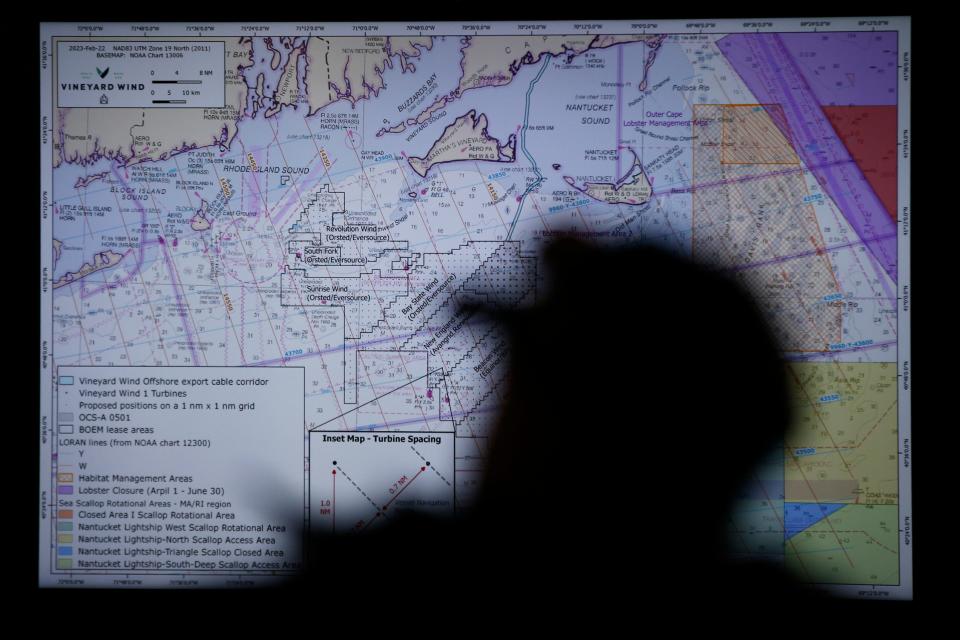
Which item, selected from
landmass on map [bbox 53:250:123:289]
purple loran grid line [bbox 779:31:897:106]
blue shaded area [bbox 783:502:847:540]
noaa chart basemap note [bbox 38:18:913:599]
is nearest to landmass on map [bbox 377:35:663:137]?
noaa chart basemap note [bbox 38:18:913:599]

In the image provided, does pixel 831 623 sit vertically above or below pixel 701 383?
below

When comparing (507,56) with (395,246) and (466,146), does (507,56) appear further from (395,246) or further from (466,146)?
(395,246)


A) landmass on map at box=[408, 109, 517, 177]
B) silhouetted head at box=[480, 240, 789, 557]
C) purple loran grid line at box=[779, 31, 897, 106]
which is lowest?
silhouetted head at box=[480, 240, 789, 557]

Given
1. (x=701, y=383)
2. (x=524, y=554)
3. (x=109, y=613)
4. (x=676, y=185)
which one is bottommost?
(x=109, y=613)

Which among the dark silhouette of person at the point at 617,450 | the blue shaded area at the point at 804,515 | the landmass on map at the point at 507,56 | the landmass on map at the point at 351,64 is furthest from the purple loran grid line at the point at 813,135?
the landmass on map at the point at 351,64

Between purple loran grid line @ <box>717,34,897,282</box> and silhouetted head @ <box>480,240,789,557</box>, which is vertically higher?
purple loran grid line @ <box>717,34,897,282</box>

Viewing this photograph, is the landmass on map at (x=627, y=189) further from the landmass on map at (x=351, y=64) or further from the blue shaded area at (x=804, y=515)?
the blue shaded area at (x=804, y=515)

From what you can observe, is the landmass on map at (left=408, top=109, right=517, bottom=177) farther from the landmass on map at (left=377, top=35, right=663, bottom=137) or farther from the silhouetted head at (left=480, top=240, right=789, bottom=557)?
the silhouetted head at (left=480, top=240, right=789, bottom=557)
